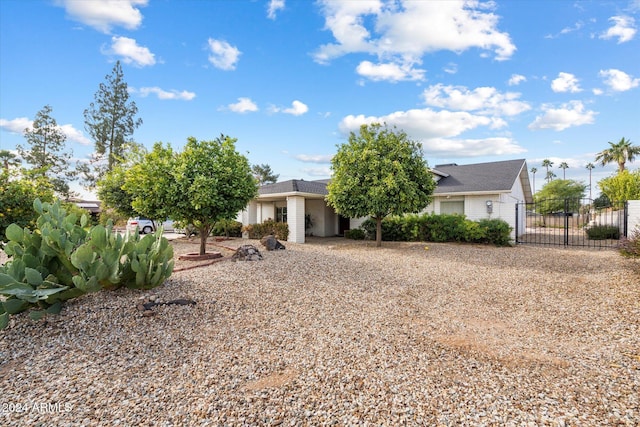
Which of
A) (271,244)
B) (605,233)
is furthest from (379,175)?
(605,233)

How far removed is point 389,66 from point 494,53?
3.75 m

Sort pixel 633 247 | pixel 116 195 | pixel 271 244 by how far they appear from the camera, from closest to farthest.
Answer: pixel 633 247 < pixel 271 244 < pixel 116 195

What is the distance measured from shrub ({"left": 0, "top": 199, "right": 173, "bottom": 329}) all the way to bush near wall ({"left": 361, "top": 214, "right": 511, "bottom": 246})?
10907mm

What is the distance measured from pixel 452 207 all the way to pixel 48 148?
34742 millimetres

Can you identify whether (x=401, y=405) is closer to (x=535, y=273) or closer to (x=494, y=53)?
(x=535, y=273)

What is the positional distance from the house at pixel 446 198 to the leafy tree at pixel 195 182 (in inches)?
167

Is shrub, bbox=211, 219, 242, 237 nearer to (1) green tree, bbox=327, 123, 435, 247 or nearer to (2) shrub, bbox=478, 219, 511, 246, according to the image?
(1) green tree, bbox=327, 123, 435, 247

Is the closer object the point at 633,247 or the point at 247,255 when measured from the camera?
the point at 633,247

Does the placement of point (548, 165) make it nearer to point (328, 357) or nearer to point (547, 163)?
point (547, 163)

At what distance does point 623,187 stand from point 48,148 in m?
45.4

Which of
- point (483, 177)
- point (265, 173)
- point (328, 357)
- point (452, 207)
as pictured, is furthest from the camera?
point (265, 173)

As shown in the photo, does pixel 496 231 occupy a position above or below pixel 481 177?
below

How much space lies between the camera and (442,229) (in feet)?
45.2

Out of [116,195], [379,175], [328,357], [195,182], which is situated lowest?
[328,357]
